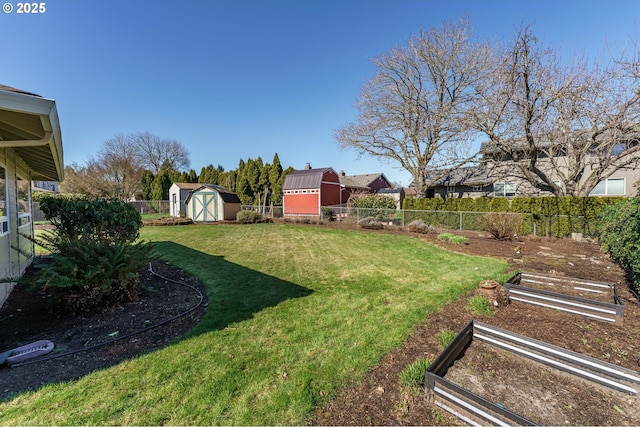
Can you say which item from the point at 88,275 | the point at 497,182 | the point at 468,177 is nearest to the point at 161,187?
the point at 88,275

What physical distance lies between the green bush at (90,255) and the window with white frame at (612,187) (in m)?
22.7

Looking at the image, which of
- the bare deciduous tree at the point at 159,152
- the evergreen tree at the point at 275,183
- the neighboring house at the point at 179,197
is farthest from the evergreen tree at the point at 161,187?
the evergreen tree at the point at 275,183

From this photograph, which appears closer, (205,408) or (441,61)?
(205,408)

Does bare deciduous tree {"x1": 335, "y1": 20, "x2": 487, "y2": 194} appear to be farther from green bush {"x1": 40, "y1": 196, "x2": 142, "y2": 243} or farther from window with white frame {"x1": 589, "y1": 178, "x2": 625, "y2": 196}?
green bush {"x1": 40, "y1": 196, "x2": 142, "y2": 243}

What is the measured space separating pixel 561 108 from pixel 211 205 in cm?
2133

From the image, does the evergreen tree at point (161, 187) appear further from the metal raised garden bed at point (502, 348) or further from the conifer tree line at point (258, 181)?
the metal raised garden bed at point (502, 348)

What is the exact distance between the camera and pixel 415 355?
280 cm

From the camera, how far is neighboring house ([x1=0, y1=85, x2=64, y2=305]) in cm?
246

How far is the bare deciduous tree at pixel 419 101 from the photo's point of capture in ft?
54.2

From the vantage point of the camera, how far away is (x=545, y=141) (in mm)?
12906

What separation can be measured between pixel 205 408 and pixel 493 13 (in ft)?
50.9

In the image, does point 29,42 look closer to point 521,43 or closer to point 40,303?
point 40,303

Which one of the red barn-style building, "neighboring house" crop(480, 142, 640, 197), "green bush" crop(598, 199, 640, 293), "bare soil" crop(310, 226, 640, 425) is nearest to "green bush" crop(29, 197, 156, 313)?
"bare soil" crop(310, 226, 640, 425)

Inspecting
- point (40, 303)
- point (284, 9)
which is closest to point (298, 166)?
point (284, 9)
